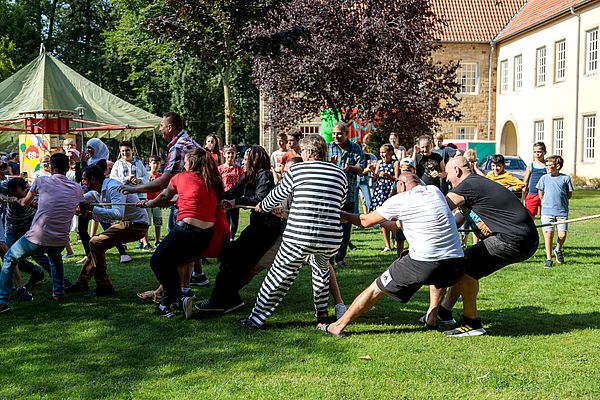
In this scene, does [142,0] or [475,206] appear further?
[142,0]

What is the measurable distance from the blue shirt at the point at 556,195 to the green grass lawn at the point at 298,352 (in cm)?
220

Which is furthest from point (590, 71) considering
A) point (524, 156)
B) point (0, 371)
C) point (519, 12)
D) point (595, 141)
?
point (0, 371)

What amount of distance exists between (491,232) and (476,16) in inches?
1440

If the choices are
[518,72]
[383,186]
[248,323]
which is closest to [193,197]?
[248,323]

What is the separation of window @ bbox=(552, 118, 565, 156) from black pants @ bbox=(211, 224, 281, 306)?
28477 millimetres

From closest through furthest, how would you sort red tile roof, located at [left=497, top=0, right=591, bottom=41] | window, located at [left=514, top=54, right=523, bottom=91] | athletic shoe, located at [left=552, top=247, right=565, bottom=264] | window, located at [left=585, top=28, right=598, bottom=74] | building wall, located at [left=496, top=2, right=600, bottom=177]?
athletic shoe, located at [left=552, top=247, right=565, bottom=264]
window, located at [left=585, top=28, right=598, bottom=74]
building wall, located at [left=496, top=2, right=600, bottom=177]
red tile roof, located at [left=497, top=0, right=591, bottom=41]
window, located at [left=514, top=54, right=523, bottom=91]

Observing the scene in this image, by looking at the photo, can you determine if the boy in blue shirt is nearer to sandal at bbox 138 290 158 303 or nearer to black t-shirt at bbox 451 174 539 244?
black t-shirt at bbox 451 174 539 244

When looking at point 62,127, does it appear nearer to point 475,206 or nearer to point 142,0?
point 475,206

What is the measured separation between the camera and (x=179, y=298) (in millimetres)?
7367

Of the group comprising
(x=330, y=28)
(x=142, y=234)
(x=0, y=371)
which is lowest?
(x=0, y=371)

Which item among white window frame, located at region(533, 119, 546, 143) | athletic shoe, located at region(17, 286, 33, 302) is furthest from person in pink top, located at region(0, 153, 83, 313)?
white window frame, located at region(533, 119, 546, 143)

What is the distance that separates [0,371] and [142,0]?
42.0 metres

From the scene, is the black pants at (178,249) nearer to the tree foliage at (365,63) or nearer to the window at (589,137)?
→ the tree foliage at (365,63)

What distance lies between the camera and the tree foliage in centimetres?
2581
